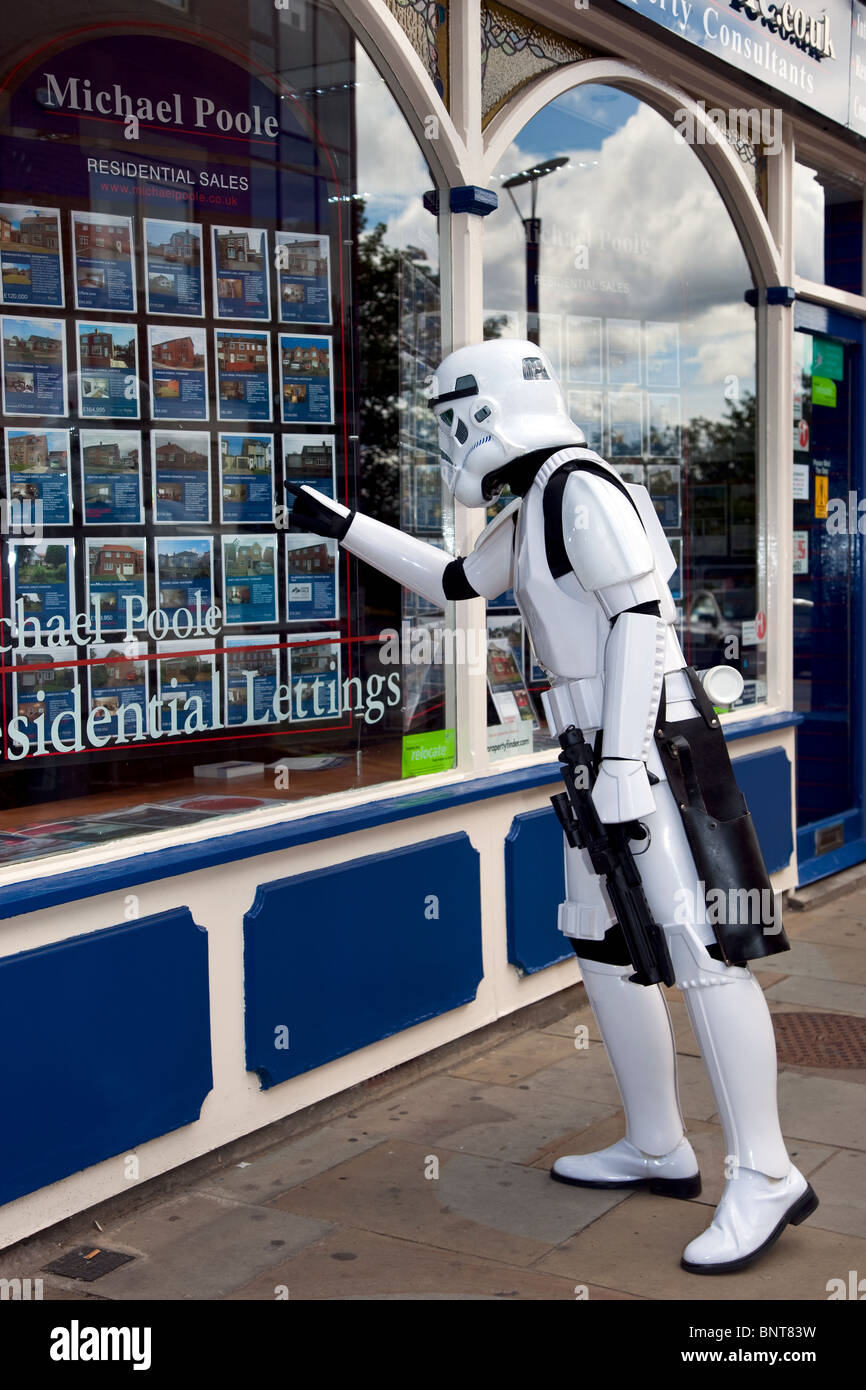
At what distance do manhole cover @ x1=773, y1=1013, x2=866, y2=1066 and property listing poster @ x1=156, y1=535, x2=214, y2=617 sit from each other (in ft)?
7.90

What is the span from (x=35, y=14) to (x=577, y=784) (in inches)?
93.7

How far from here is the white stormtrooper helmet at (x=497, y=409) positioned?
11.3 feet

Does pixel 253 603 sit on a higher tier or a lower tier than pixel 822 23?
lower

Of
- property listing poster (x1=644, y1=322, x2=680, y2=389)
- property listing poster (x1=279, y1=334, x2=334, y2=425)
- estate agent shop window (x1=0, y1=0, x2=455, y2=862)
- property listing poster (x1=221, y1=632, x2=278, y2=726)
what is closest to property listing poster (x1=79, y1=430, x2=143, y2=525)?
estate agent shop window (x1=0, y1=0, x2=455, y2=862)

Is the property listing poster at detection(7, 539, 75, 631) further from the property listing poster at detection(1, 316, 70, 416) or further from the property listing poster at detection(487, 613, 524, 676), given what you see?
the property listing poster at detection(487, 613, 524, 676)

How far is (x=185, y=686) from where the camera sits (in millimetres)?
4172

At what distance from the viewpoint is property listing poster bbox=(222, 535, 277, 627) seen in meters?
4.34

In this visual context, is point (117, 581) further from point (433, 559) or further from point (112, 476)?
point (433, 559)

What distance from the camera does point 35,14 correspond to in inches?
147

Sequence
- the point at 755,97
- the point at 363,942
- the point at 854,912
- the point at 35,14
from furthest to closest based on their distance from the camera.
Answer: the point at 854,912 → the point at 755,97 → the point at 363,942 → the point at 35,14

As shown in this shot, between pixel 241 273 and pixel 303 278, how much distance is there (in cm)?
26

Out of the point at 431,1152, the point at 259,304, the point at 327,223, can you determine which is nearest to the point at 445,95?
the point at 327,223

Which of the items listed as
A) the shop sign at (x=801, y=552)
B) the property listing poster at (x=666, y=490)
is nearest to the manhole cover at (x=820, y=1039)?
the property listing poster at (x=666, y=490)
